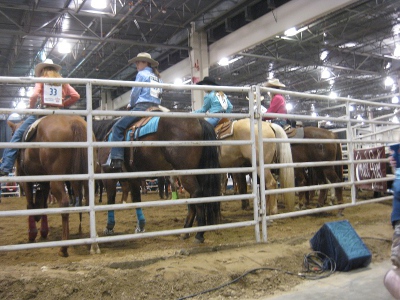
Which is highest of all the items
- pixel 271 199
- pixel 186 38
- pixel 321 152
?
pixel 186 38

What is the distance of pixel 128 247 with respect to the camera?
4152mm

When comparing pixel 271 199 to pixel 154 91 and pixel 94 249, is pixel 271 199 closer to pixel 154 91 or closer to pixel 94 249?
pixel 154 91

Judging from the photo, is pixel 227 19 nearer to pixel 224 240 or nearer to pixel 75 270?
pixel 224 240

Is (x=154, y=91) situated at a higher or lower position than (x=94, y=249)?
higher

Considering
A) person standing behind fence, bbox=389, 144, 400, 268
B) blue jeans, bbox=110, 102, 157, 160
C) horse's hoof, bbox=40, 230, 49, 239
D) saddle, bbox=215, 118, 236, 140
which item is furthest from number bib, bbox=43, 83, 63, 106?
person standing behind fence, bbox=389, 144, 400, 268

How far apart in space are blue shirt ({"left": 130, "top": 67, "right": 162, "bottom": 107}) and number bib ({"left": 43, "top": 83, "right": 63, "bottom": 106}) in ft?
3.13

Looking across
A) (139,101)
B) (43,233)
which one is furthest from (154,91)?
(43,233)

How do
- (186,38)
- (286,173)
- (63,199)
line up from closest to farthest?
(63,199), (286,173), (186,38)

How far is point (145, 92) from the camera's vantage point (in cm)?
476

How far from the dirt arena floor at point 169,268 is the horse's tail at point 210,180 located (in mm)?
338

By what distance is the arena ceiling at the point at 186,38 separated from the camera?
1220cm

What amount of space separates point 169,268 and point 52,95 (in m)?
2.70

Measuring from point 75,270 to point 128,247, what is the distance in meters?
1.18

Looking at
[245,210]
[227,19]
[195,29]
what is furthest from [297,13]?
[245,210]
